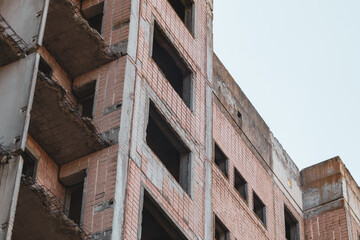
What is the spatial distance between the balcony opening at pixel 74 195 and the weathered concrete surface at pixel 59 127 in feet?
1.70

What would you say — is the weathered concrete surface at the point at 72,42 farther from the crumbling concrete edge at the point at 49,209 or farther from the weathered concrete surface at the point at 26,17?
the crumbling concrete edge at the point at 49,209

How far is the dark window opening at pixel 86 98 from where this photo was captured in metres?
26.0

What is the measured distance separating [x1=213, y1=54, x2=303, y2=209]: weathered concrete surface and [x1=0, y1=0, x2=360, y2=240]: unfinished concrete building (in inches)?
3.3

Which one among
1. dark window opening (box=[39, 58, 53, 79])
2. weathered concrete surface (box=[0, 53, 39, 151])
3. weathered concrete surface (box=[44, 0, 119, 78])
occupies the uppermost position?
weathered concrete surface (box=[44, 0, 119, 78])

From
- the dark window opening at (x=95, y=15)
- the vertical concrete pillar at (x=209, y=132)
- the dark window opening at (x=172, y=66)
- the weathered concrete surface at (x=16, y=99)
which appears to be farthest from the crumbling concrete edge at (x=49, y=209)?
the dark window opening at (x=172, y=66)

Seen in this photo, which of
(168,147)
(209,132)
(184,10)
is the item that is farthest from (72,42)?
(184,10)

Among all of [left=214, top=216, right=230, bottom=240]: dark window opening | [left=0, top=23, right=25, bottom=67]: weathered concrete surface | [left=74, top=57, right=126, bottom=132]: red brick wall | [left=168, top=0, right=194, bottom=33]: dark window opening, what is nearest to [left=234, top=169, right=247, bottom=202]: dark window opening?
[left=214, top=216, right=230, bottom=240]: dark window opening

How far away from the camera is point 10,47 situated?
20.8 meters

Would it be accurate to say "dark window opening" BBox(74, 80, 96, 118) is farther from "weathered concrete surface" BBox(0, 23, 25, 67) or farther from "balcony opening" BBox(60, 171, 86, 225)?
"weathered concrete surface" BBox(0, 23, 25, 67)

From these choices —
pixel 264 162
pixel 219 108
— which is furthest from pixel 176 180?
pixel 264 162

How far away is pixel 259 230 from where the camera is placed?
31906 millimetres

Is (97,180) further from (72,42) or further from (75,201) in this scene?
(72,42)

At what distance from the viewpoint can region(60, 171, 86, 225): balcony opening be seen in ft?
78.9

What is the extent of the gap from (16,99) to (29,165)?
413 cm
